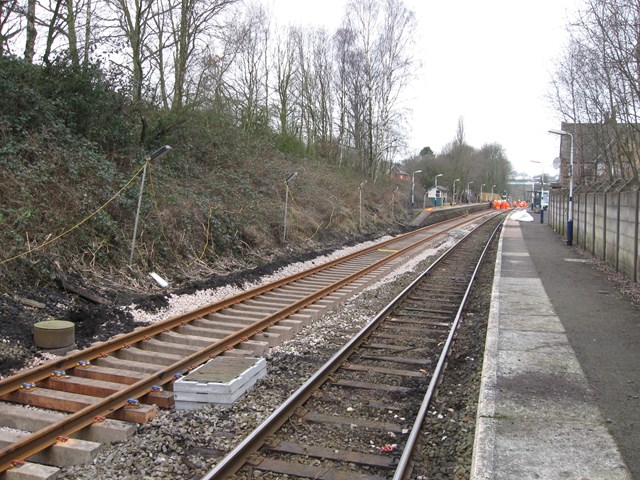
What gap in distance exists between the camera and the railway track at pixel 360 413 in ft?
15.3

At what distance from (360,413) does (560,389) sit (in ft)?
8.03

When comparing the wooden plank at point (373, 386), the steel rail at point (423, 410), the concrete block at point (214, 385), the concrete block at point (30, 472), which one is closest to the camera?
the concrete block at point (30, 472)

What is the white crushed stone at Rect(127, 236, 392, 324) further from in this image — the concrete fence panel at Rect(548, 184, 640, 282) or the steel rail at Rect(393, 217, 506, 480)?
the concrete fence panel at Rect(548, 184, 640, 282)

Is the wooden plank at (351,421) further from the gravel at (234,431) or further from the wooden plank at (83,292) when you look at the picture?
the wooden plank at (83,292)

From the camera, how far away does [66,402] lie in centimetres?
558

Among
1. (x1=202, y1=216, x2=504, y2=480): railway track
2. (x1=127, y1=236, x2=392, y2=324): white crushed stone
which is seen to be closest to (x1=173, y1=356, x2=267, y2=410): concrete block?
(x1=202, y1=216, x2=504, y2=480): railway track

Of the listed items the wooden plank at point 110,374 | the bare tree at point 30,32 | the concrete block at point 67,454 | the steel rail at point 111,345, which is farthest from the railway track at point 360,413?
the bare tree at point 30,32

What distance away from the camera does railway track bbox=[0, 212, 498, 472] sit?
16.5ft

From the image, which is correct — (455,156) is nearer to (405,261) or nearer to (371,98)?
(371,98)

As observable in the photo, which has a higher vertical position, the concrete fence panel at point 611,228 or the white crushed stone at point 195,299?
the concrete fence panel at point 611,228

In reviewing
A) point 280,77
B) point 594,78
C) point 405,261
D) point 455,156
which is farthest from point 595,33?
point 455,156

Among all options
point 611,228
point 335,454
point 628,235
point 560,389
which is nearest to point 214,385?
point 335,454

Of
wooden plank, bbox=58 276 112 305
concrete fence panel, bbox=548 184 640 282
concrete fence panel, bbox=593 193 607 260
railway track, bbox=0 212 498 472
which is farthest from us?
concrete fence panel, bbox=593 193 607 260

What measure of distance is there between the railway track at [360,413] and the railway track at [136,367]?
131 cm
